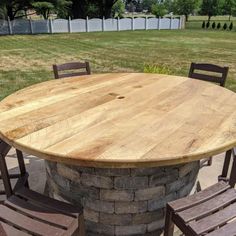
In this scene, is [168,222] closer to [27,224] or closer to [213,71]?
[27,224]

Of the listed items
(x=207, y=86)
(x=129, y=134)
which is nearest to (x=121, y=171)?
(x=129, y=134)

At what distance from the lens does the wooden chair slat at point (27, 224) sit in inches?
63.5

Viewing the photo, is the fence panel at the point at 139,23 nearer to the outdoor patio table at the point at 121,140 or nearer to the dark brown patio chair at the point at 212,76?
the dark brown patio chair at the point at 212,76

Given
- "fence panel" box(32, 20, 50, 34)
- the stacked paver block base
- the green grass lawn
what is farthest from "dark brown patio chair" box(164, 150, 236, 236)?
"fence panel" box(32, 20, 50, 34)

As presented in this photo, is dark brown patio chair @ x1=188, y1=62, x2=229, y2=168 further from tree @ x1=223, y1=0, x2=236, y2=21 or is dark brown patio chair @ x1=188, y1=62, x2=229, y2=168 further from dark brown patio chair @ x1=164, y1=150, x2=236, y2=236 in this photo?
tree @ x1=223, y1=0, x2=236, y2=21

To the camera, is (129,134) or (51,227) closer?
(51,227)

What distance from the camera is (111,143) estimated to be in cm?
173

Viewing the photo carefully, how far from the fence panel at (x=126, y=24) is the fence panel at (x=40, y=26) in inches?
232

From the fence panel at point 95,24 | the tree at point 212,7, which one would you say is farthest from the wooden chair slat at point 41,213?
the tree at point 212,7

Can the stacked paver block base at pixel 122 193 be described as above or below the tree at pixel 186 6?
above

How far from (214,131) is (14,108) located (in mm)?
1498

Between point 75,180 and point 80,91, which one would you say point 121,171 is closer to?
point 75,180

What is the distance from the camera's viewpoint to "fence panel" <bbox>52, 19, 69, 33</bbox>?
21.1 meters

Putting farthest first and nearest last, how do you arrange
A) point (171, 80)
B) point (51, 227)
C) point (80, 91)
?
point (171, 80) < point (80, 91) < point (51, 227)
